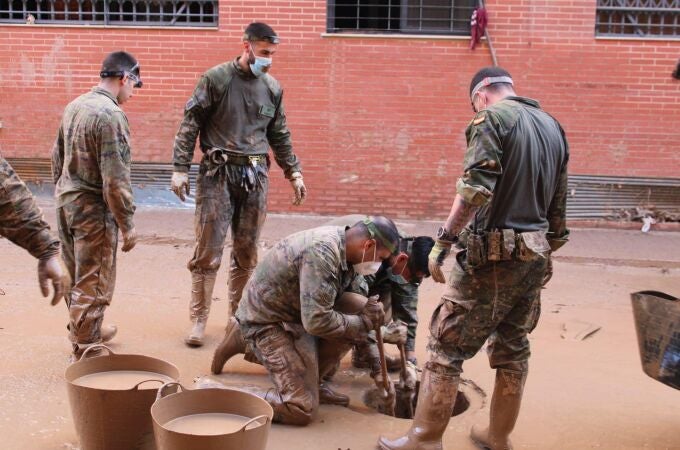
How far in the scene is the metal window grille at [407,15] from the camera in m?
9.84

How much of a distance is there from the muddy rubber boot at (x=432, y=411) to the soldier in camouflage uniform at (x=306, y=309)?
57 cm

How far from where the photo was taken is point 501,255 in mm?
3799

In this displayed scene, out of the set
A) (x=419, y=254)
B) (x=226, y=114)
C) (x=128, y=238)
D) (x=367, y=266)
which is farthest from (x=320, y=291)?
(x=226, y=114)

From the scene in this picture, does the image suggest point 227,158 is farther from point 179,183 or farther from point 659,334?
point 659,334

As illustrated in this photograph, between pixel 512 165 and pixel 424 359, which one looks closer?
pixel 512 165

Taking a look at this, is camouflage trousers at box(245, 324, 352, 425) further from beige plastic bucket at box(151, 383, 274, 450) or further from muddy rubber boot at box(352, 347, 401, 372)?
beige plastic bucket at box(151, 383, 274, 450)

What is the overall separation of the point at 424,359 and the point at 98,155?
8.70 ft

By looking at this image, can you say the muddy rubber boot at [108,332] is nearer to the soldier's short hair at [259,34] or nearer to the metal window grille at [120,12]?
the soldier's short hair at [259,34]

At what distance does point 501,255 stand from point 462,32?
21.4 feet

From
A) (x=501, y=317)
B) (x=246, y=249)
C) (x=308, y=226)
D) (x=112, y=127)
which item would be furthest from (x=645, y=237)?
(x=112, y=127)

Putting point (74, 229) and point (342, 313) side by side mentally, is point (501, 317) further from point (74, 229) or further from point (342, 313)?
point (74, 229)

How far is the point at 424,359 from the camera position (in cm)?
559

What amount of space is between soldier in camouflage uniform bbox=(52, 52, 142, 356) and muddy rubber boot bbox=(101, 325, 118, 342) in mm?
361

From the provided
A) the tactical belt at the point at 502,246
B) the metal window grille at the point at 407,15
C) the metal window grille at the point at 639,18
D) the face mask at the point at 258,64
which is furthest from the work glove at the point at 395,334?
the metal window grille at the point at 639,18
